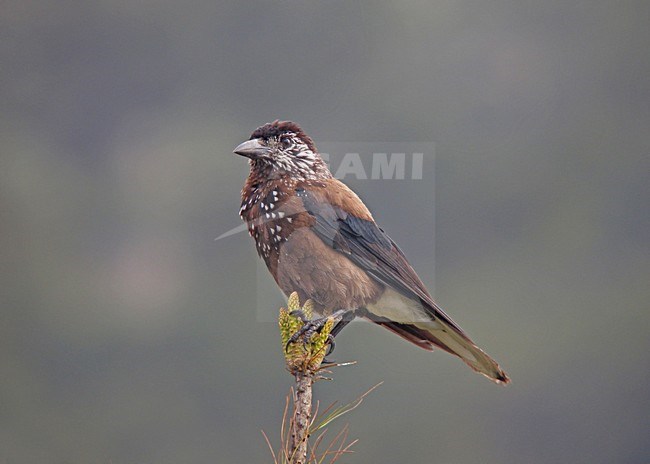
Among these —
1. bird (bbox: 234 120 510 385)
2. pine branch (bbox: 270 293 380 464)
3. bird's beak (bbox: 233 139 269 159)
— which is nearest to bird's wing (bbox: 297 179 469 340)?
bird (bbox: 234 120 510 385)

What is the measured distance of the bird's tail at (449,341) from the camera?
315cm

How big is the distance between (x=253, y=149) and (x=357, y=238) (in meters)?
0.56

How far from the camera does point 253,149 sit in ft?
11.1

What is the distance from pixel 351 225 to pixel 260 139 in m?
Answer: 0.51

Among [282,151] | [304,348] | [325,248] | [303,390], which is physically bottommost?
[303,390]

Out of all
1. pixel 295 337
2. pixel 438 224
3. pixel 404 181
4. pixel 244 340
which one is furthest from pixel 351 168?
pixel 244 340

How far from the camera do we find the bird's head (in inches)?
135

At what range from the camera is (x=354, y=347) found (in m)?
7.43

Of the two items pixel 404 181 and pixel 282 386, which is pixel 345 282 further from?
pixel 282 386

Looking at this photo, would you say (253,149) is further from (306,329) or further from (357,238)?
(306,329)

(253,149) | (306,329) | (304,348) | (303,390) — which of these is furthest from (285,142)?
(303,390)

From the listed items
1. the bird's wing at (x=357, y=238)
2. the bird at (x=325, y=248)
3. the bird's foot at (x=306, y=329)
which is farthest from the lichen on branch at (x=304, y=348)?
the bird's wing at (x=357, y=238)

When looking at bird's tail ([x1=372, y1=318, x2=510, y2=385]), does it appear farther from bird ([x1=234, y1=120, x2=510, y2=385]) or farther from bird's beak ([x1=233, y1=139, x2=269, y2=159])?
bird's beak ([x1=233, y1=139, x2=269, y2=159])

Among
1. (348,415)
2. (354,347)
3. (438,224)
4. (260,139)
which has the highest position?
(260,139)
